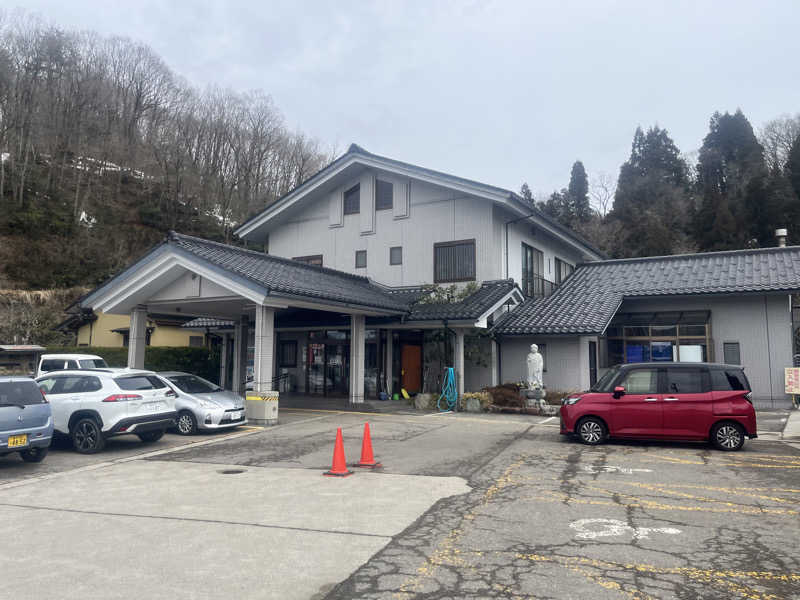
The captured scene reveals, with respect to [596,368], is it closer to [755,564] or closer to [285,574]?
[755,564]

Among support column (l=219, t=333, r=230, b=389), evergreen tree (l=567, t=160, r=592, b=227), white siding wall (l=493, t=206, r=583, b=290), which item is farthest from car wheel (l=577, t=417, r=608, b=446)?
evergreen tree (l=567, t=160, r=592, b=227)

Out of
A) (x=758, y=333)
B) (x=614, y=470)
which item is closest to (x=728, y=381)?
(x=614, y=470)

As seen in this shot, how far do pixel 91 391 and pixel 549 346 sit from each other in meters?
14.6

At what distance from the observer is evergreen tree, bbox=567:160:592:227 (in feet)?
184

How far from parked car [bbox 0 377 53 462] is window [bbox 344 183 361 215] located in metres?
15.2

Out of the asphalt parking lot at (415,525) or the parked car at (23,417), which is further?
the parked car at (23,417)

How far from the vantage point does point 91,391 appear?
36.6ft

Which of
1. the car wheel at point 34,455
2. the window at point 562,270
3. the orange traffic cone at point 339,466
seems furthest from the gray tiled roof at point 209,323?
the orange traffic cone at point 339,466

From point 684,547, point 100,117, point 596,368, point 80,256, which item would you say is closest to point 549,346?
point 596,368

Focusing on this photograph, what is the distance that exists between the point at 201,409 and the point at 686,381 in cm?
1052

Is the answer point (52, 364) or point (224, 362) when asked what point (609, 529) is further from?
point (224, 362)

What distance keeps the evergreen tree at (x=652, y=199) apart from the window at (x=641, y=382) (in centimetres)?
3604

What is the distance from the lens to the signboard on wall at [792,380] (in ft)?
57.0

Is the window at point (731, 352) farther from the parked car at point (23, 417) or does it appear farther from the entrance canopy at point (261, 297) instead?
the parked car at point (23, 417)
